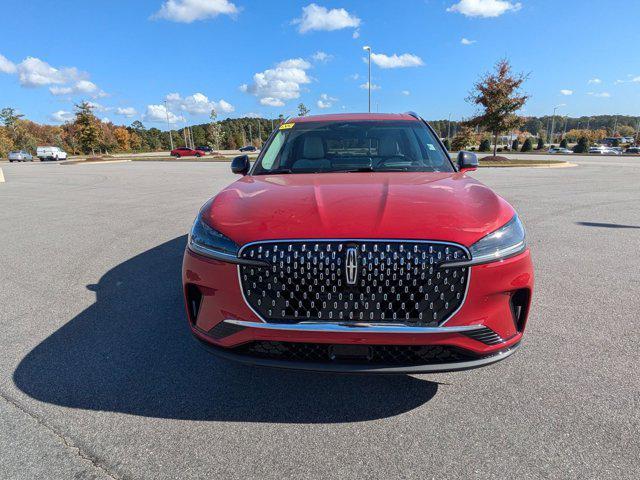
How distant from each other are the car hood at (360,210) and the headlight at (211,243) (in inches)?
1.6

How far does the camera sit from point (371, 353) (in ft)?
6.86

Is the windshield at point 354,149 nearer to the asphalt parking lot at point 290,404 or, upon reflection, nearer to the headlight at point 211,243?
the headlight at point 211,243

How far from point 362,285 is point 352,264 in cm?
12

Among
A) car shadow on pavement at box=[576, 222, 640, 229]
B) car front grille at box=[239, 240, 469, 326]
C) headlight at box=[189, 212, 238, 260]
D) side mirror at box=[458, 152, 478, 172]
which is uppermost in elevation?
side mirror at box=[458, 152, 478, 172]

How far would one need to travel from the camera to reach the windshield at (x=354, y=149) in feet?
11.4

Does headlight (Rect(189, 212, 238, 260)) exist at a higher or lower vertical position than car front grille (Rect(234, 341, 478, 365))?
higher

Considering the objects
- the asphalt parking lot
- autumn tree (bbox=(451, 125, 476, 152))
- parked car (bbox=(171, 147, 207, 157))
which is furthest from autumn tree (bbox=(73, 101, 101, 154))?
the asphalt parking lot

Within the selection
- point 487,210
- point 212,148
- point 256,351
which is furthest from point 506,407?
point 212,148

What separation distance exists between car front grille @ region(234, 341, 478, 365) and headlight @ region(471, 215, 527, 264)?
49 centimetres

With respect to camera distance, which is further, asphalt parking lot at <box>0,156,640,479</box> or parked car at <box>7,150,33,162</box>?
parked car at <box>7,150,33,162</box>

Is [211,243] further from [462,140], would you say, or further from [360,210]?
[462,140]

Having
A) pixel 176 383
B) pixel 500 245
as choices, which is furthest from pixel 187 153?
pixel 500 245

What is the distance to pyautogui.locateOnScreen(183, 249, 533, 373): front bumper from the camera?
2.04m

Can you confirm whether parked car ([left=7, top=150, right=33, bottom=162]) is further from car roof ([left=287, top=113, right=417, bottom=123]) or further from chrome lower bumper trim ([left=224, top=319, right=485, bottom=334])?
chrome lower bumper trim ([left=224, top=319, right=485, bottom=334])
